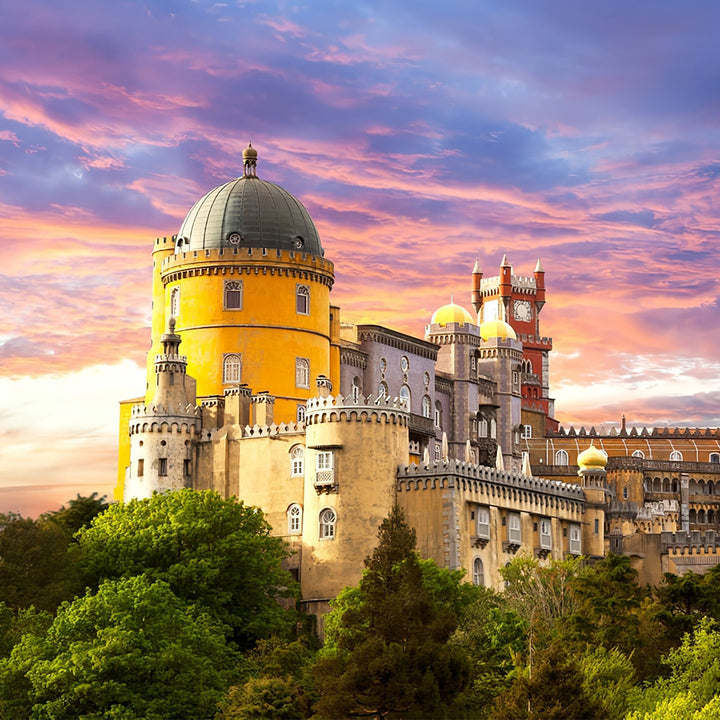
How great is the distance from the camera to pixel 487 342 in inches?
5118

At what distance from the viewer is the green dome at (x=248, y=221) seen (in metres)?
102

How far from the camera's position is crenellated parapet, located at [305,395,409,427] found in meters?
89.6

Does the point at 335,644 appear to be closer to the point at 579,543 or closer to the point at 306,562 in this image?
the point at 306,562

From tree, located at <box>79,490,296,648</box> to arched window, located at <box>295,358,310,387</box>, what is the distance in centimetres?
1249

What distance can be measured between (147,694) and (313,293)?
3338 cm

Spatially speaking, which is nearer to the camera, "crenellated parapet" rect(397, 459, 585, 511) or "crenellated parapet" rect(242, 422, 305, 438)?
"crenellated parapet" rect(397, 459, 585, 511)

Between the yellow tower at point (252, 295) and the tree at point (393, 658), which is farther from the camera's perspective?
the yellow tower at point (252, 295)

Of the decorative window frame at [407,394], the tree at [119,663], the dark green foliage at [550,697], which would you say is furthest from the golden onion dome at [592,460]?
the dark green foliage at [550,697]

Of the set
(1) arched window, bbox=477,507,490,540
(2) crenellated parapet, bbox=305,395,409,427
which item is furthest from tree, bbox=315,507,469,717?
(1) arched window, bbox=477,507,490,540

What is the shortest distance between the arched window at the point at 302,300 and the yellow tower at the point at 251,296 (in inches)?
2.3

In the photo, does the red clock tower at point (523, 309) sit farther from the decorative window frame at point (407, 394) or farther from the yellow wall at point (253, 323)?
the yellow wall at point (253, 323)

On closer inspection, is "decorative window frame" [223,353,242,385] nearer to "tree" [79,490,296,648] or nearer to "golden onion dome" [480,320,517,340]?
"tree" [79,490,296,648]

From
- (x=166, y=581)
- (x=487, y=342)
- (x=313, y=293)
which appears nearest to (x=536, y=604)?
(x=166, y=581)

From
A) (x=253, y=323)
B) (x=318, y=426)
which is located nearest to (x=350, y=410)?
(x=318, y=426)
